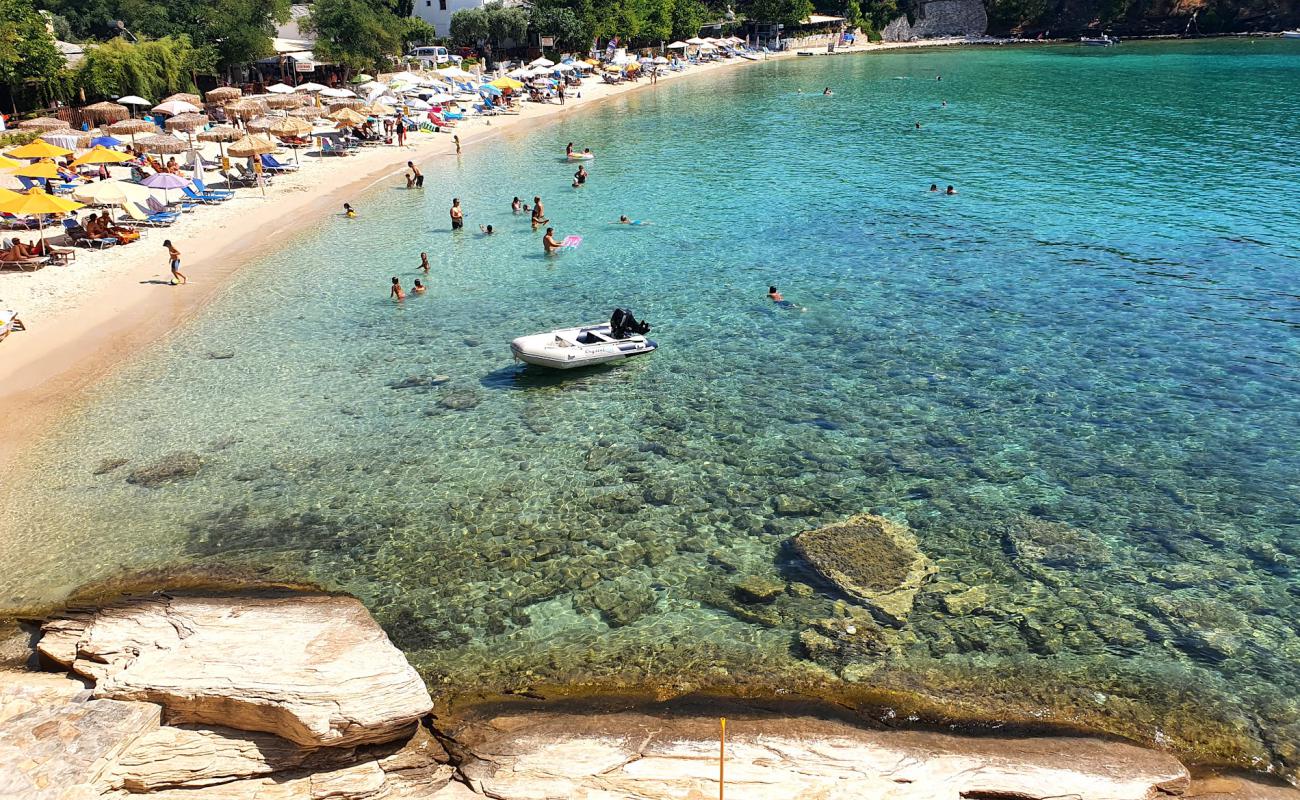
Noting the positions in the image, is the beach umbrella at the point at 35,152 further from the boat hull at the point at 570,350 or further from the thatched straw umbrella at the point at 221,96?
the boat hull at the point at 570,350

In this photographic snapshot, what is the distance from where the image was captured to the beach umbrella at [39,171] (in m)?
30.9

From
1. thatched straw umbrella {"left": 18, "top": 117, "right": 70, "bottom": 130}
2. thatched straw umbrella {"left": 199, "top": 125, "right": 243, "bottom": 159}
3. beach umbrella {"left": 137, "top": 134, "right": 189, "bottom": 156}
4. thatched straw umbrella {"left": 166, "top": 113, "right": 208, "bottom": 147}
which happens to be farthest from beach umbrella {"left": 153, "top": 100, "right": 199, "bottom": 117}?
beach umbrella {"left": 137, "top": 134, "right": 189, "bottom": 156}

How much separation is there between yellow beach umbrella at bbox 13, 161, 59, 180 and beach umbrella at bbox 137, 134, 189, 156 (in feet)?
14.5

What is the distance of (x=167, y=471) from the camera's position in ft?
55.7

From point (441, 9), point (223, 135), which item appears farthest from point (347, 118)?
point (441, 9)

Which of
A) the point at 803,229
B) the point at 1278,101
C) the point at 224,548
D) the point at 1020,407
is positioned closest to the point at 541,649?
the point at 224,548

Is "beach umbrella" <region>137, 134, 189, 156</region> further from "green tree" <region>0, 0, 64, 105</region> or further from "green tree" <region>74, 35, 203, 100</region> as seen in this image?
"green tree" <region>74, 35, 203, 100</region>

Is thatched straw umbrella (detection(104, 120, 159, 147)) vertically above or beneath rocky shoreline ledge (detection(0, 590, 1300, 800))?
above

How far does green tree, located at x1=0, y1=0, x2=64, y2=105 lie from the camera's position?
43094mm

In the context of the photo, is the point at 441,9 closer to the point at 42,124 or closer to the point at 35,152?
the point at 42,124

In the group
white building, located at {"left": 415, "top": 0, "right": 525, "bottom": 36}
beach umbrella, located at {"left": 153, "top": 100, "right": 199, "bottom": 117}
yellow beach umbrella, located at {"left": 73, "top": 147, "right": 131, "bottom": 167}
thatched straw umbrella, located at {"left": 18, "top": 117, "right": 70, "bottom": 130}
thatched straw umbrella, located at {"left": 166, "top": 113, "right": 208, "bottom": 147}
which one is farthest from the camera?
white building, located at {"left": 415, "top": 0, "right": 525, "bottom": 36}

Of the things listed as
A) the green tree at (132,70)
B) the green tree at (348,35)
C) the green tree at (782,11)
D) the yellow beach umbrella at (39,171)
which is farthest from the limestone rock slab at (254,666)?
the green tree at (782,11)

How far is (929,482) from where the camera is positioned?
53.0ft

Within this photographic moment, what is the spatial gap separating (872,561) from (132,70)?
55780 mm
